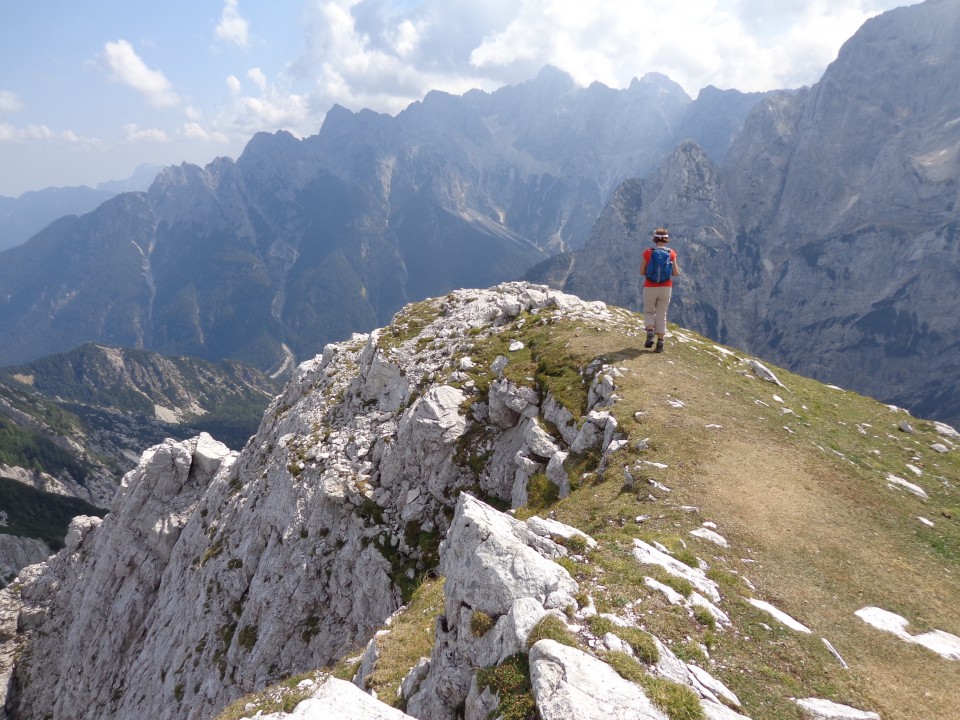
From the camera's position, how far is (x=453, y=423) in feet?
106

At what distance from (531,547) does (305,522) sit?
25.9m

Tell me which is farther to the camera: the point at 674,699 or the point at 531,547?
the point at 531,547

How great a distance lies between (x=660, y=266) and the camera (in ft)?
88.0

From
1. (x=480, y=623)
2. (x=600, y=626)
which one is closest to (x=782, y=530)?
(x=600, y=626)

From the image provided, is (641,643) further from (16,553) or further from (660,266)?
→ (16,553)

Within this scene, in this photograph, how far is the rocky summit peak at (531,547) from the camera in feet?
33.2

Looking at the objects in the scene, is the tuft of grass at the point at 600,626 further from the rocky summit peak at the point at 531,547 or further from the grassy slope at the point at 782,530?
the grassy slope at the point at 782,530

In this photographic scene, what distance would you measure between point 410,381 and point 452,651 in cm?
2728

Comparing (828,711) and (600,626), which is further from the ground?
(600,626)

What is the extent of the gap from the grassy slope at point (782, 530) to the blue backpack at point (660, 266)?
470 cm

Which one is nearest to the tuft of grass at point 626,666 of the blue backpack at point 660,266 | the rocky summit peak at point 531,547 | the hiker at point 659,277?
the rocky summit peak at point 531,547

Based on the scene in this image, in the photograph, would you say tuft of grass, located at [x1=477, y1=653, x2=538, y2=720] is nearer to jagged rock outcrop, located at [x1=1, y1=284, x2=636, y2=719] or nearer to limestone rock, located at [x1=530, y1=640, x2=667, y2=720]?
limestone rock, located at [x1=530, y1=640, x2=667, y2=720]

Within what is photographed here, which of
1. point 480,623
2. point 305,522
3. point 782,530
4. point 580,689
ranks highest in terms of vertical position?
point 580,689

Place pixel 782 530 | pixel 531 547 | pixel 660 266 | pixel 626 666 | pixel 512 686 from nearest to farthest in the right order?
1. pixel 626 666
2. pixel 512 686
3. pixel 531 547
4. pixel 782 530
5. pixel 660 266
